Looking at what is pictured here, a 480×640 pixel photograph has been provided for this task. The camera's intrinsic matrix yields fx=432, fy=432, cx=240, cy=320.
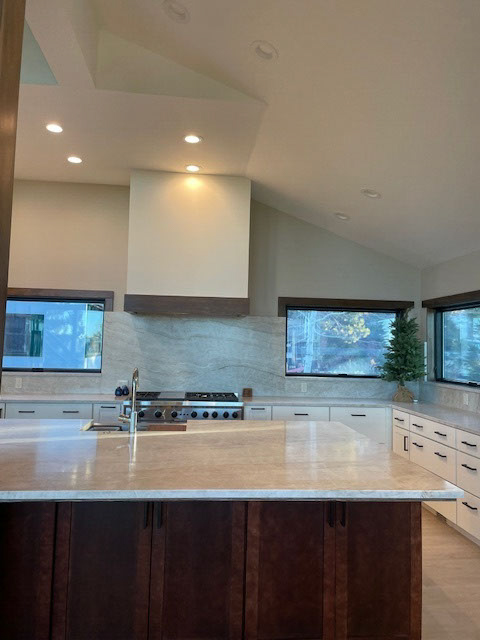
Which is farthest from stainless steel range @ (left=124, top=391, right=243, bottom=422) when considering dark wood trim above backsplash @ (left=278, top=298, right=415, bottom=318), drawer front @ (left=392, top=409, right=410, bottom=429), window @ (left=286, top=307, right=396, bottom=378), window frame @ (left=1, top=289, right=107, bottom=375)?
drawer front @ (left=392, top=409, right=410, bottom=429)

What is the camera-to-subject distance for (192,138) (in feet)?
11.1

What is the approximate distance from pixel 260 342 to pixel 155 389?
1.21 meters

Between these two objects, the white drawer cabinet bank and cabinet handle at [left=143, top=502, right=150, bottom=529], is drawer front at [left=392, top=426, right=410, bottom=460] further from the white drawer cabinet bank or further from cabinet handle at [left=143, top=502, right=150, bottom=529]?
cabinet handle at [left=143, top=502, right=150, bottom=529]

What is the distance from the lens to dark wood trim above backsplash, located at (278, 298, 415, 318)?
15.6ft

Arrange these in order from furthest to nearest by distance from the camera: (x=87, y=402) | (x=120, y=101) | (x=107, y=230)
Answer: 1. (x=107, y=230)
2. (x=87, y=402)
3. (x=120, y=101)

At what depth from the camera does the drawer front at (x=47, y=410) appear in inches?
150

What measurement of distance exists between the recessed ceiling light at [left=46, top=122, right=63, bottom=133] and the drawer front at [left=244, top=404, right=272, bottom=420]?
2.79 metres

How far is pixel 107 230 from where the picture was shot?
4.55 meters

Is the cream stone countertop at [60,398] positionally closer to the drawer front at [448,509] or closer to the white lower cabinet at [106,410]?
the white lower cabinet at [106,410]

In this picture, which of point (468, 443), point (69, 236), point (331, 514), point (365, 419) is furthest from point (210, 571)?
point (69, 236)

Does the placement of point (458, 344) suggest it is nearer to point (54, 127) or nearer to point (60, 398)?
point (60, 398)

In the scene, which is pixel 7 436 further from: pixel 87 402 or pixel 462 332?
pixel 462 332

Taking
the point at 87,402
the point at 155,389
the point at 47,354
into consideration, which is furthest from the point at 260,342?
the point at 47,354

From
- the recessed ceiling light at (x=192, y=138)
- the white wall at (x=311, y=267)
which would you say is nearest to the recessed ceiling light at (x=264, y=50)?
the recessed ceiling light at (x=192, y=138)
